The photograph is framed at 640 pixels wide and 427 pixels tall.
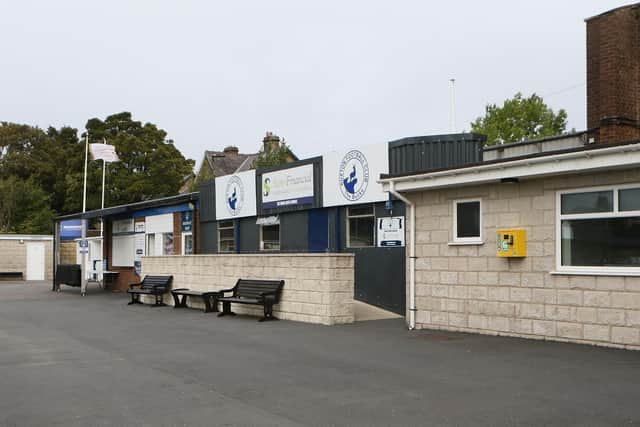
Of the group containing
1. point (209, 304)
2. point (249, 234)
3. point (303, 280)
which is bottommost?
point (209, 304)

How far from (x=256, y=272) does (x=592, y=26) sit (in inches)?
491

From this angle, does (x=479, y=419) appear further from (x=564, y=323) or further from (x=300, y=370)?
(x=564, y=323)

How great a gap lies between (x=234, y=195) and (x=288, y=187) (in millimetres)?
3505

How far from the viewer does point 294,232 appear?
69.5 ft

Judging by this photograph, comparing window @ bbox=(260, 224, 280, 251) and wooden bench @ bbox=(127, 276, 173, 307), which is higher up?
window @ bbox=(260, 224, 280, 251)

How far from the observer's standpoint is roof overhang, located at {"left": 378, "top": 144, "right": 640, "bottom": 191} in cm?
1028

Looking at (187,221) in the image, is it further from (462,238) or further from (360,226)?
(462,238)

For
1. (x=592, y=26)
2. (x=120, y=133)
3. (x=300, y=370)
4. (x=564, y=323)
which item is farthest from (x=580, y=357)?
(x=120, y=133)

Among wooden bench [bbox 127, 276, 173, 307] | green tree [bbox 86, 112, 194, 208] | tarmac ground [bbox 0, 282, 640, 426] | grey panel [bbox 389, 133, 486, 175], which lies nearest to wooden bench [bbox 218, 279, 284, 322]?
tarmac ground [bbox 0, 282, 640, 426]

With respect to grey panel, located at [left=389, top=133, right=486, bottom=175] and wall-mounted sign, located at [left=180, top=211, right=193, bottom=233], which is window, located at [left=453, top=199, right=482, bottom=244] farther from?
wall-mounted sign, located at [left=180, top=211, right=193, bottom=233]

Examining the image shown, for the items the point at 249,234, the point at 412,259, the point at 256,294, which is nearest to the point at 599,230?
the point at 412,259

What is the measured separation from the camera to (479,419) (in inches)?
264

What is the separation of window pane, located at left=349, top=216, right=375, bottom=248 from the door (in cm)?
2855

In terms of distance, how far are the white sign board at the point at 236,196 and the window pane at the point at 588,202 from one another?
42.6 feet
